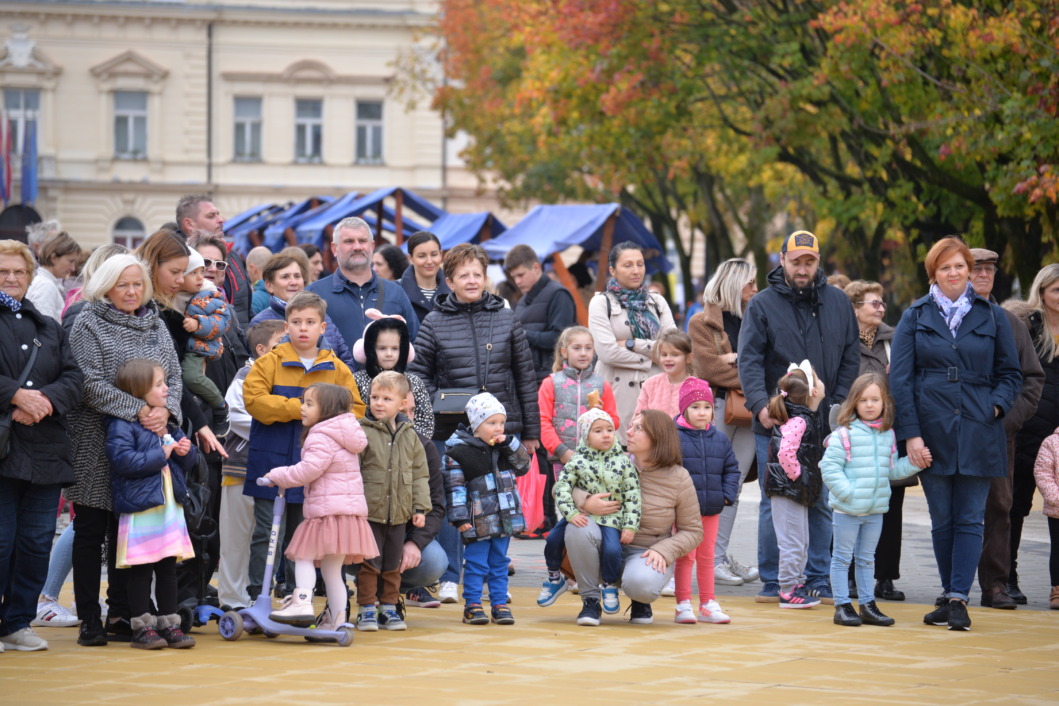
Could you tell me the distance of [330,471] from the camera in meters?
8.05

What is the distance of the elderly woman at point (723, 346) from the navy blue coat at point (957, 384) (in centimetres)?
151

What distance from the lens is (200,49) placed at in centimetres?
5369

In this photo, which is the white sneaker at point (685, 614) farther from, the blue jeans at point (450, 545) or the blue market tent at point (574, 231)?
the blue market tent at point (574, 231)

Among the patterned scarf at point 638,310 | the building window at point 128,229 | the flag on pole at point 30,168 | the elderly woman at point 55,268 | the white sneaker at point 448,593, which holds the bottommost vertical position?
the white sneaker at point 448,593

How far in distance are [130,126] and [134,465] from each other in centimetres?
4853

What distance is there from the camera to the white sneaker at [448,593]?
963 centimetres

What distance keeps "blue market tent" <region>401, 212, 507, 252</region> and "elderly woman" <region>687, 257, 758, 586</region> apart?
11.9 meters

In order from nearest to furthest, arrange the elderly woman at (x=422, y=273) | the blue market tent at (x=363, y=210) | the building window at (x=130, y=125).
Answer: the elderly woman at (x=422, y=273), the blue market tent at (x=363, y=210), the building window at (x=130, y=125)

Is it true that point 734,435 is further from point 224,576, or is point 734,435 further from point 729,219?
point 729,219

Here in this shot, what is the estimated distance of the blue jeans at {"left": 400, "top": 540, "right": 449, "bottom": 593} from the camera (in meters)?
8.93

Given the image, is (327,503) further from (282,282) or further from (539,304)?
(539,304)

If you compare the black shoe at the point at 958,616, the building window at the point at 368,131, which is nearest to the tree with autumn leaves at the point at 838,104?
the black shoe at the point at 958,616

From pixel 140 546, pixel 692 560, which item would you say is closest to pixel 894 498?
pixel 692 560

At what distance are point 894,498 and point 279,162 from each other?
151 ft
